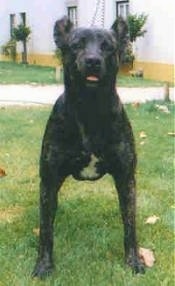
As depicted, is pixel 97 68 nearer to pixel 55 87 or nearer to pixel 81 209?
pixel 81 209

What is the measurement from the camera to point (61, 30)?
15.8ft

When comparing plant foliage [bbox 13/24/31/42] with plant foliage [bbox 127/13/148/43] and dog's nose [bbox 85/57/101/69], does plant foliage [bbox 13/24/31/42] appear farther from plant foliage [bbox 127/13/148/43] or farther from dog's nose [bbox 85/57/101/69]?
dog's nose [bbox 85/57/101/69]

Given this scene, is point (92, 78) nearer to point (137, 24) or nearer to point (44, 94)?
point (44, 94)

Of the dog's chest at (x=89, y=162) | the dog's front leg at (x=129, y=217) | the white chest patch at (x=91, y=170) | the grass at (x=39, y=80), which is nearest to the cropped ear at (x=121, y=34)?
the dog's chest at (x=89, y=162)

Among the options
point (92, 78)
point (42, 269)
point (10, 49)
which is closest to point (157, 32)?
point (10, 49)

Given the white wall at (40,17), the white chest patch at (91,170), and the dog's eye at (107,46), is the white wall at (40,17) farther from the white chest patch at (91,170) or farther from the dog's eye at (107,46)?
the dog's eye at (107,46)

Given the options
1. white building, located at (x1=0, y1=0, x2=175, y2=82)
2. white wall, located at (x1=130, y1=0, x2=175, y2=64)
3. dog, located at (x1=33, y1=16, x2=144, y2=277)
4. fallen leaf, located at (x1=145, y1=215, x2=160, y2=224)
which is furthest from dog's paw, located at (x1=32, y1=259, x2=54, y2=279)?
white wall, located at (x1=130, y1=0, x2=175, y2=64)

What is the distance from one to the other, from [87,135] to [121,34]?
26.5 inches

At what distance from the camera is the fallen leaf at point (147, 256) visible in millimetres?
5129

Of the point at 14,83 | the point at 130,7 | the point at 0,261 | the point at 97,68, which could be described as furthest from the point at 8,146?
the point at 130,7

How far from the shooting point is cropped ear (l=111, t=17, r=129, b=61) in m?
4.79

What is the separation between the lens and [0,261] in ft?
16.9

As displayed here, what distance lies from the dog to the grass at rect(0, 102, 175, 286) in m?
0.16

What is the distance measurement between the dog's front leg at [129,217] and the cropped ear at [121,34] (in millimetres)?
855
